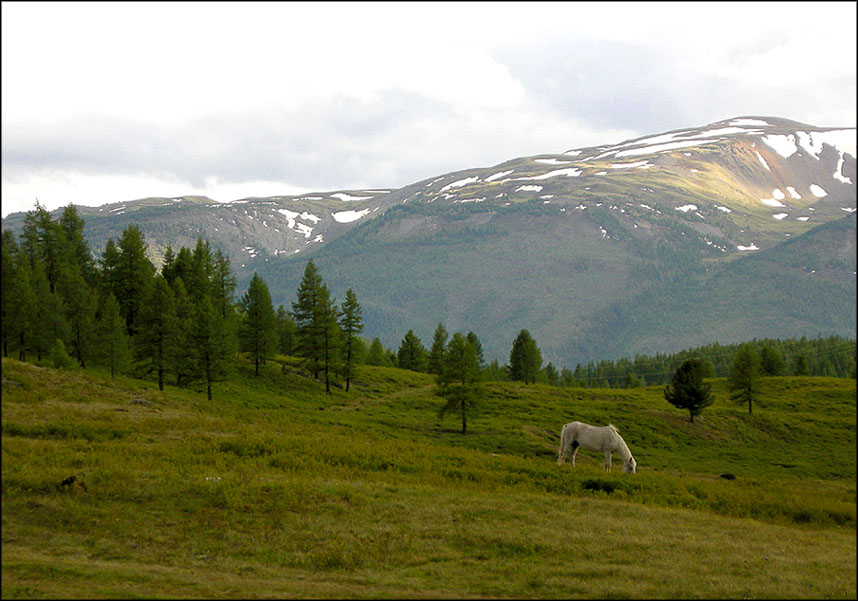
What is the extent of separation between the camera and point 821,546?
15.8 metres

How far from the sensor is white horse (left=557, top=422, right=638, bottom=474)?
3148 centimetres

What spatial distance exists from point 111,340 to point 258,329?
69.4 ft

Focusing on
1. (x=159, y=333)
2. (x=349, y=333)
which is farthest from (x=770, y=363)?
(x=159, y=333)

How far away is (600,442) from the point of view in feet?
104

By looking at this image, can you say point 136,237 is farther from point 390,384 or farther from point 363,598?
point 363,598

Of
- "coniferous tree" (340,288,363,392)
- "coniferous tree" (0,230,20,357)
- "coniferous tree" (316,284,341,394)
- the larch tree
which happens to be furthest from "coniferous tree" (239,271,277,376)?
"coniferous tree" (0,230,20,357)

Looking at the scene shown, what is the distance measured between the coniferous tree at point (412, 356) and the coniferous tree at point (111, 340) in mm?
71567

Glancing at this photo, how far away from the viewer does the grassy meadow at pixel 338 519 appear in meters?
11.3

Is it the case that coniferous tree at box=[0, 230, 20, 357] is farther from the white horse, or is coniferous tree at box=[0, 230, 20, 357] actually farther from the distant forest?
the white horse

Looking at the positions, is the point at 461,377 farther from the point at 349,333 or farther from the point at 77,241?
the point at 77,241

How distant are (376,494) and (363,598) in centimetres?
986

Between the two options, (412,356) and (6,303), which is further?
(412,356)

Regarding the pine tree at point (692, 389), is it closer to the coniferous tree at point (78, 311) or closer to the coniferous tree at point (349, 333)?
the coniferous tree at point (349, 333)

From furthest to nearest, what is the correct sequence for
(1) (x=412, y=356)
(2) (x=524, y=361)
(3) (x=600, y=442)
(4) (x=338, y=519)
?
(1) (x=412, y=356) → (2) (x=524, y=361) → (3) (x=600, y=442) → (4) (x=338, y=519)
